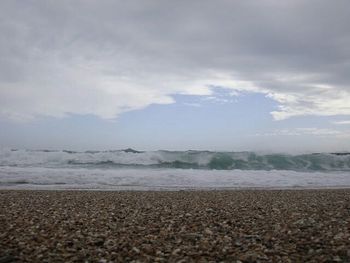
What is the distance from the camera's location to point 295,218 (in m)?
7.87

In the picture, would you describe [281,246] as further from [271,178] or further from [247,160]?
[247,160]

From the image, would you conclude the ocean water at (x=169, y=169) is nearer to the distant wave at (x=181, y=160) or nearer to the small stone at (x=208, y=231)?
the distant wave at (x=181, y=160)

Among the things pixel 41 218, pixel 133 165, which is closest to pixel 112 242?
pixel 41 218

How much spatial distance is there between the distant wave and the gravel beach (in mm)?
25287

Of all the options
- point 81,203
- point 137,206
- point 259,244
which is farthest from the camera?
point 81,203

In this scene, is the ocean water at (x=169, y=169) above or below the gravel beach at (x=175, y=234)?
above

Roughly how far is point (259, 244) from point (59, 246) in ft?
9.12

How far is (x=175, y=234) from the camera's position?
6293 millimetres

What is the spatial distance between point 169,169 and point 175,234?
24.7 m

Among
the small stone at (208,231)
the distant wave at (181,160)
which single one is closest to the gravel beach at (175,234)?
the small stone at (208,231)

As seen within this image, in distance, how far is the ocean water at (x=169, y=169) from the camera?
2103 centimetres

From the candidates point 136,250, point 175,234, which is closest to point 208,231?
point 175,234

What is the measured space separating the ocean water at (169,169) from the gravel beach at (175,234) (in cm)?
1112

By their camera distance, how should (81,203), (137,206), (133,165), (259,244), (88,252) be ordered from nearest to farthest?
1. (88,252)
2. (259,244)
3. (137,206)
4. (81,203)
5. (133,165)
